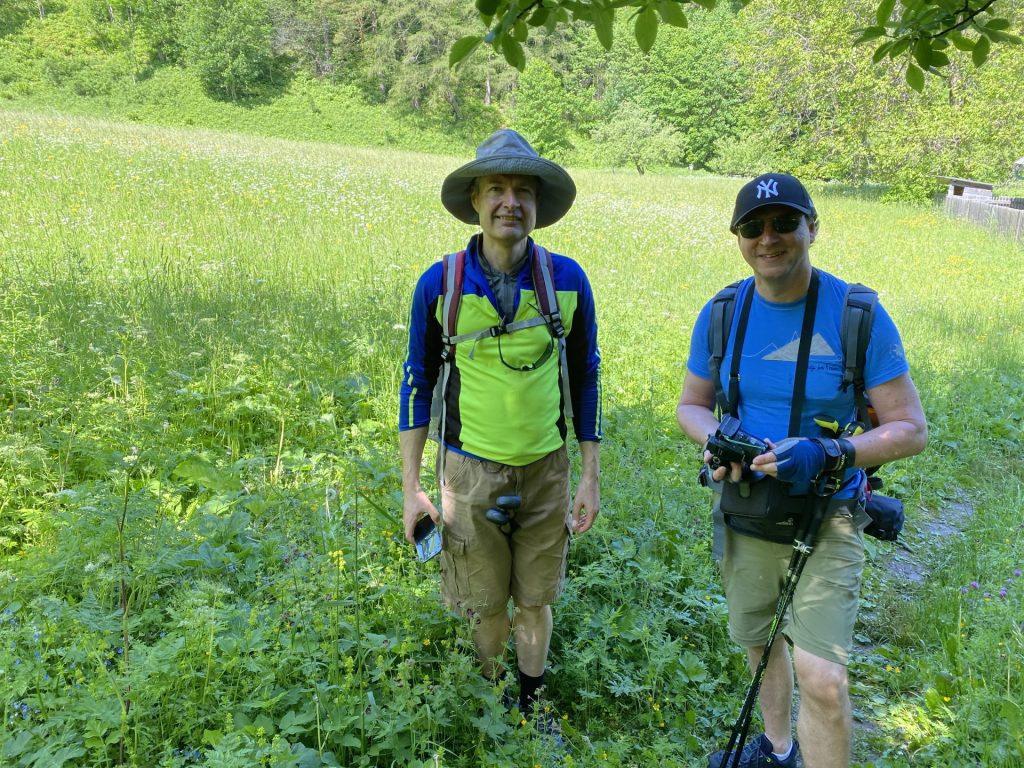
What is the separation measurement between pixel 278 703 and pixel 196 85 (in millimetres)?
59124

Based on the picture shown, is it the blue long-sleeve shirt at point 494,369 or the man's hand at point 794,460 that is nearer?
the man's hand at point 794,460

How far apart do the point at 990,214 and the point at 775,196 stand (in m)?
22.3

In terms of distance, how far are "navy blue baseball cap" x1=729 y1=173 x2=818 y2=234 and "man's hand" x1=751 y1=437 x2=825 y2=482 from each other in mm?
716

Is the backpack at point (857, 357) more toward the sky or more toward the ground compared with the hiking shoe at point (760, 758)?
more toward the sky

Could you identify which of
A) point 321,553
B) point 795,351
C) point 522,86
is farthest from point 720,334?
point 522,86

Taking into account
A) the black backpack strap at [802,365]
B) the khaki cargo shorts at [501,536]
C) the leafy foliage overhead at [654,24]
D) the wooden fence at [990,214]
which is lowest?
the wooden fence at [990,214]

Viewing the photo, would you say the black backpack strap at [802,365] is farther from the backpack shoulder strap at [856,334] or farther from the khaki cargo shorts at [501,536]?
the khaki cargo shorts at [501,536]

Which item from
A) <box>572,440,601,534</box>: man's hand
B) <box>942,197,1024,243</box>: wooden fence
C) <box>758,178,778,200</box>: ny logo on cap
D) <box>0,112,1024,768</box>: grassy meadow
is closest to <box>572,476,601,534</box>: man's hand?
<box>572,440,601,534</box>: man's hand

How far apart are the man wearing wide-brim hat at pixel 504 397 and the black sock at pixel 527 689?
0.04 m

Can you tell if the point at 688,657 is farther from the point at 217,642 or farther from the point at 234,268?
the point at 234,268

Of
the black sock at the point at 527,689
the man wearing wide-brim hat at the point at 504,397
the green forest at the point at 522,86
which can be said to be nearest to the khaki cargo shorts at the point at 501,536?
the man wearing wide-brim hat at the point at 504,397

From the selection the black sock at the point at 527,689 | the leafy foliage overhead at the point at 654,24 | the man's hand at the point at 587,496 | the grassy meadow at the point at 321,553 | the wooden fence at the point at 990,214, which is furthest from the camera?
the wooden fence at the point at 990,214

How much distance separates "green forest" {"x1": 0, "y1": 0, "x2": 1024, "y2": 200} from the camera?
27.5 metres

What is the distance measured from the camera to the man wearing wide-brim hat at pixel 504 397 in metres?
2.62
